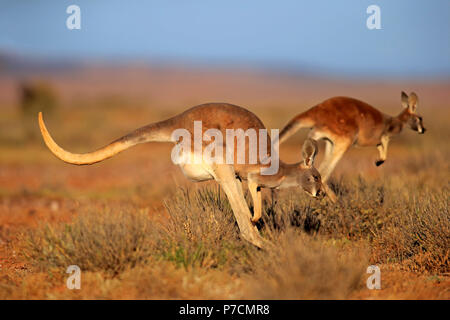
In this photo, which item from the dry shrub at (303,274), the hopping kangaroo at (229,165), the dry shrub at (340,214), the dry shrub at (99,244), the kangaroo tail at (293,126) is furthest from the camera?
the kangaroo tail at (293,126)

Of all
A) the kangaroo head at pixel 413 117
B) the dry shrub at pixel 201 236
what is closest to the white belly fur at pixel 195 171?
the dry shrub at pixel 201 236

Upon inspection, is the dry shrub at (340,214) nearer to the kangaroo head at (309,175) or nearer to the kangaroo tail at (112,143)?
the kangaroo head at (309,175)

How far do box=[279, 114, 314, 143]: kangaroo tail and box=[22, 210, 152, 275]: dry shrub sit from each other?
260 centimetres

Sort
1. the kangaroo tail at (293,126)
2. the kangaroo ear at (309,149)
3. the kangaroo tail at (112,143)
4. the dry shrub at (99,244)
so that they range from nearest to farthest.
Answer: the dry shrub at (99,244), the kangaroo tail at (112,143), the kangaroo ear at (309,149), the kangaroo tail at (293,126)

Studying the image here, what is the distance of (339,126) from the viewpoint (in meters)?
7.48

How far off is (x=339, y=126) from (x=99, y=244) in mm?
3999

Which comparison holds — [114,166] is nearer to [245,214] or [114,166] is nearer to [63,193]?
[63,193]

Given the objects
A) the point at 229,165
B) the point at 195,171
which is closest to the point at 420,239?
the point at 229,165

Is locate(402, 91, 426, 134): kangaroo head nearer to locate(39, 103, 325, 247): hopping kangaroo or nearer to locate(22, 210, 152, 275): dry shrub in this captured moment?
locate(39, 103, 325, 247): hopping kangaroo

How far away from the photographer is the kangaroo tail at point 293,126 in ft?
23.6

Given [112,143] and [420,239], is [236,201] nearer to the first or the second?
[112,143]

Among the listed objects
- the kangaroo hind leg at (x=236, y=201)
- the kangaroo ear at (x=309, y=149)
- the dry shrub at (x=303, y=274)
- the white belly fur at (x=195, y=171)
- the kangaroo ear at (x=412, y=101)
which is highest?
the kangaroo ear at (x=412, y=101)

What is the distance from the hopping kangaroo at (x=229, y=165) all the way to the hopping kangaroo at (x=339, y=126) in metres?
1.46

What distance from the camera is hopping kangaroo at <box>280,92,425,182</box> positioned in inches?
292
